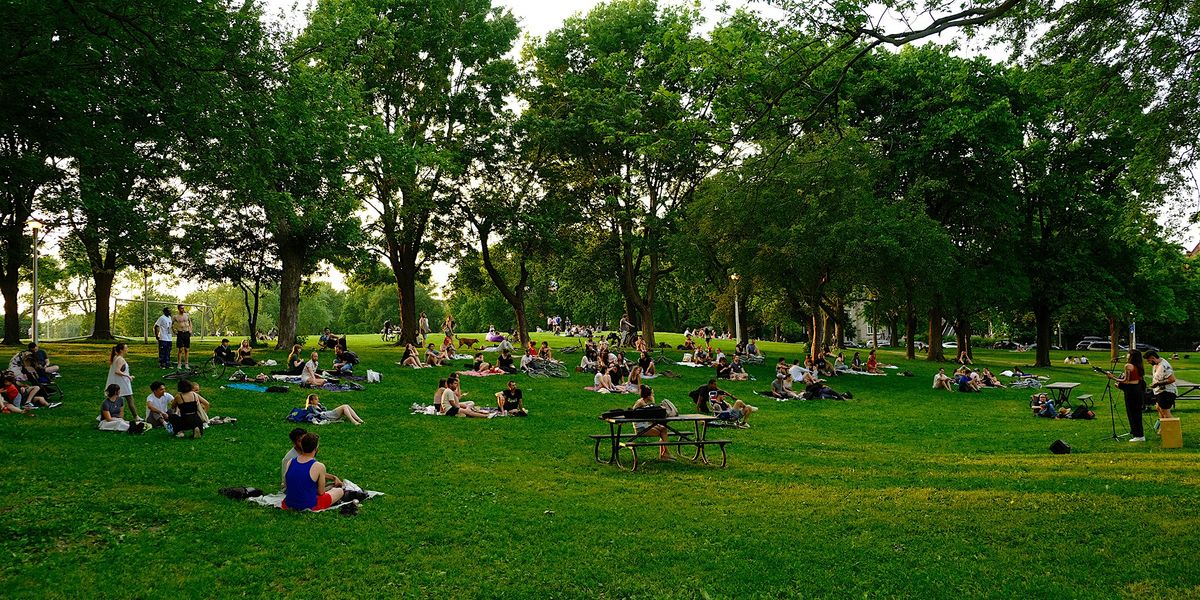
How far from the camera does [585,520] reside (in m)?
9.09

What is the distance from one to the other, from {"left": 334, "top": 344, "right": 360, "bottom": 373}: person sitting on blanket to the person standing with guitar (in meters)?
20.7

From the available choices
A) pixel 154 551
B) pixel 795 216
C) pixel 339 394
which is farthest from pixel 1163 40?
pixel 795 216

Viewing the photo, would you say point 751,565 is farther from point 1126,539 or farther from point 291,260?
point 291,260

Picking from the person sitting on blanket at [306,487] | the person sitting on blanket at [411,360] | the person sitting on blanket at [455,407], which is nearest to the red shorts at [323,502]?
the person sitting on blanket at [306,487]

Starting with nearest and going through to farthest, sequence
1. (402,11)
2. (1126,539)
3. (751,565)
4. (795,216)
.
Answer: (751,565) < (1126,539) < (795,216) < (402,11)

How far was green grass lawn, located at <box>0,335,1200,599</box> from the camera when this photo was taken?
7035 mm

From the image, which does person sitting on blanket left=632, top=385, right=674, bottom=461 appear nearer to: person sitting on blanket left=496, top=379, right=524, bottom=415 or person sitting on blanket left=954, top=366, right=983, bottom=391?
person sitting on blanket left=496, top=379, right=524, bottom=415

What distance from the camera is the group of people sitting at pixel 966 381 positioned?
29.5 m

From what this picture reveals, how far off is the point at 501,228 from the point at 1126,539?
3308cm

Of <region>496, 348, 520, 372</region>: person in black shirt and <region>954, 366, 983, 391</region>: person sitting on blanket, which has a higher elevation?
<region>496, 348, 520, 372</region>: person in black shirt

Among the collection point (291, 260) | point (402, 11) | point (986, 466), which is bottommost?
point (986, 466)

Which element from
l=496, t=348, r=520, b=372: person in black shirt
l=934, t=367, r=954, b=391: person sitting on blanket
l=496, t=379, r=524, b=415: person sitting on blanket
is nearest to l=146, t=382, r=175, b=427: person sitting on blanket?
l=496, t=379, r=524, b=415: person sitting on blanket

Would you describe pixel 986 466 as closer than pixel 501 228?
Yes

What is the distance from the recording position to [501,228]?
3878cm
